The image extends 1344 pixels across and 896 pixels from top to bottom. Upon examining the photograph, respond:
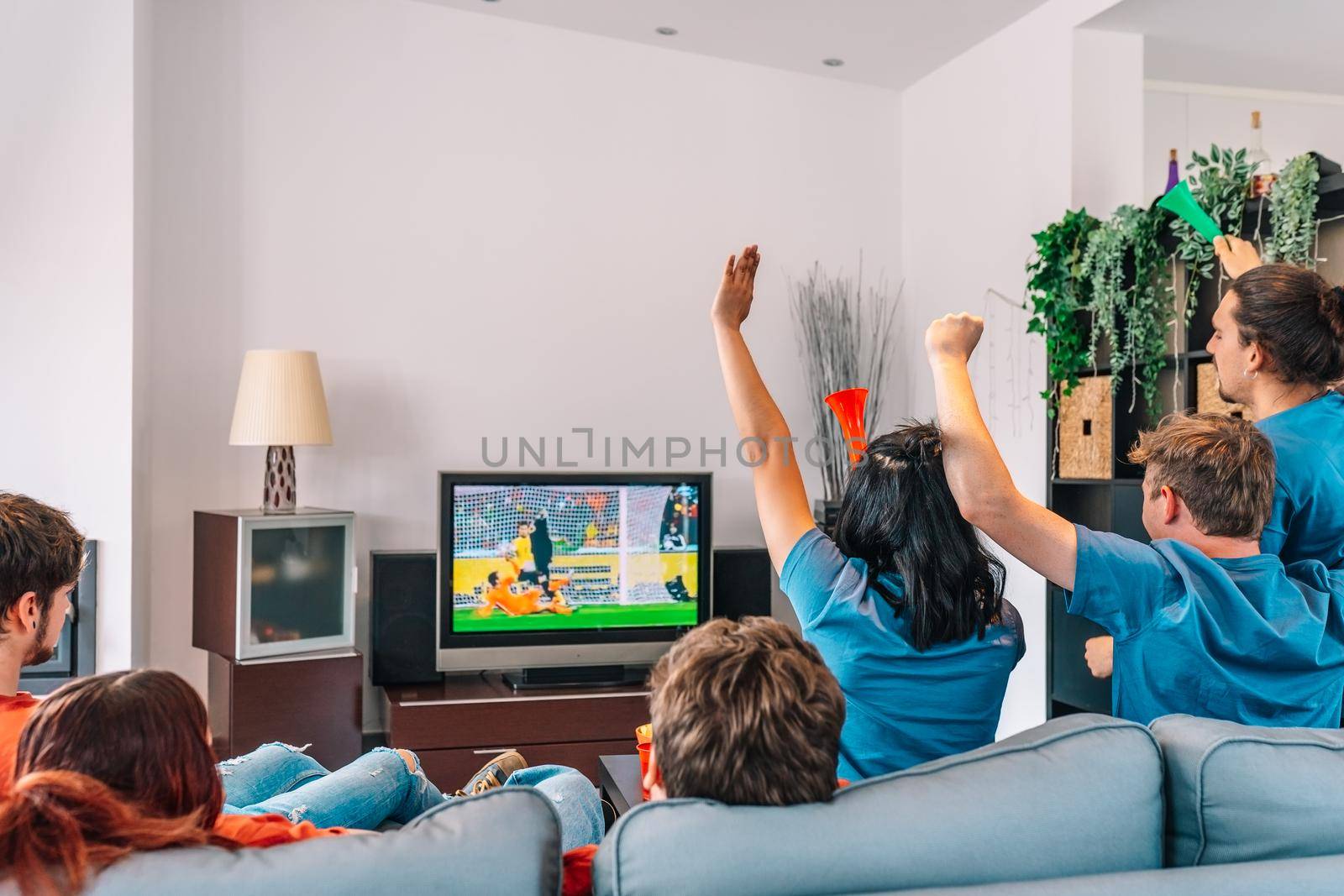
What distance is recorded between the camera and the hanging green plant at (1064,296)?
A: 3877 mm

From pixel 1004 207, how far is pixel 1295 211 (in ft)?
4.72

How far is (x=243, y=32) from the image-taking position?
4.12m

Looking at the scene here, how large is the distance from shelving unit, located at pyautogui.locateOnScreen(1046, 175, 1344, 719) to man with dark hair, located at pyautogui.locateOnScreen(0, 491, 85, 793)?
9.58 feet

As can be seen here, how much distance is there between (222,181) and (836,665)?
338 cm

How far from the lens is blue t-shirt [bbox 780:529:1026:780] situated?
156 cm

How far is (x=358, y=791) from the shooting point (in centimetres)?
210

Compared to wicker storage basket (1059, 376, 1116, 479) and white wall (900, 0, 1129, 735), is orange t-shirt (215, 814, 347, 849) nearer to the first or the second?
wicker storage basket (1059, 376, 1116, 479)

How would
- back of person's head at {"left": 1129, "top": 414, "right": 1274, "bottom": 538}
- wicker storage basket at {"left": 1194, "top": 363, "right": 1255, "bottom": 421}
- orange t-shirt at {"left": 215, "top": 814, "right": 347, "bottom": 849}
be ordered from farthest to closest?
wicker storage basket at {"left": 1194, "top": 363, "right": 1255, "bottom": 421} → back of person's head at {"left": 1129, "top": 414, "right": 1274, "bottom": 538} → orange t-shirt at {"left": 215, "top": 814, "right": 347, "bottom": 849}

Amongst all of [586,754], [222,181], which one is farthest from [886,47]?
[586,754]

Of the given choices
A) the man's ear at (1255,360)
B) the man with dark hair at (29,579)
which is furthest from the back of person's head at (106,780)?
the man's ear at (1255,360)

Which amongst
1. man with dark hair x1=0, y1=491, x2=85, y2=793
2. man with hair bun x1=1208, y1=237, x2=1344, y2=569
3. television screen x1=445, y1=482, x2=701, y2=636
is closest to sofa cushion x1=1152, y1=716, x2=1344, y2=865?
man with hair bun x1=1208, y1=237, x2=1344, y2=569

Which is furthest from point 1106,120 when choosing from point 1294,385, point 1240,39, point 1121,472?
point 1294,385

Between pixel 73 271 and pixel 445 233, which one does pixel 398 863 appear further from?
pixel 445 233

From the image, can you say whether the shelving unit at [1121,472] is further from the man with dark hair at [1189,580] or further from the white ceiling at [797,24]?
the man with dark hair at [1189,580]
